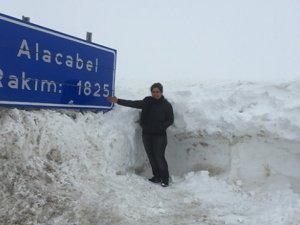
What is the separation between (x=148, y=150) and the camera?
7234 millimetres

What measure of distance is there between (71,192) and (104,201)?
453mm

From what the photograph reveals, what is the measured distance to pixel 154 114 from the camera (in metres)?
7.17

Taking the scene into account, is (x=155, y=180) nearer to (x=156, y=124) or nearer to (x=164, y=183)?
(x=164, y=183)

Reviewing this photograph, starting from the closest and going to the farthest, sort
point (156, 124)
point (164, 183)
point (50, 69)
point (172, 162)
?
point (50, 69) → point (164, 183) → point (156, 124) → point (172, 162)

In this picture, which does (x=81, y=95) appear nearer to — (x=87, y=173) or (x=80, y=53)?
(x=80, y=53)

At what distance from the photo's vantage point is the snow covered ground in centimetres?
505

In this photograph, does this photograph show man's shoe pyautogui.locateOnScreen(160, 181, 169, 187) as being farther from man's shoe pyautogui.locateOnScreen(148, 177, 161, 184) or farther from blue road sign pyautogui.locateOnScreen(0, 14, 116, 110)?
blue road sign pyautogui.locateOnScreen(0, 14, 116, 110)

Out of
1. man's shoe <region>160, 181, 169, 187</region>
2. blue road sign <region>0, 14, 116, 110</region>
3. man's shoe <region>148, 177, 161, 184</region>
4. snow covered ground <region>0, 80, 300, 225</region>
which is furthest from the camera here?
man's shoe <region>148, 177, 161, 184</region>

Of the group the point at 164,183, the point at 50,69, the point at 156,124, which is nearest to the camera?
the point at 50,69

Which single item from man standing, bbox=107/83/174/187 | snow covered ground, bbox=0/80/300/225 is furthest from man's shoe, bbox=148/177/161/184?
snow covered ground, bbox=0/80/300/225

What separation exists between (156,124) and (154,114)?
18 centimetres

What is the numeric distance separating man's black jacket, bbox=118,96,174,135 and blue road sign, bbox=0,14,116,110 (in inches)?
23.5

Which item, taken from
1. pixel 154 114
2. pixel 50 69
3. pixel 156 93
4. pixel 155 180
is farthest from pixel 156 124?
pixel 50 69

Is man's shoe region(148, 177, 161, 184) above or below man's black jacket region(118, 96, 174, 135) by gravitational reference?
below
